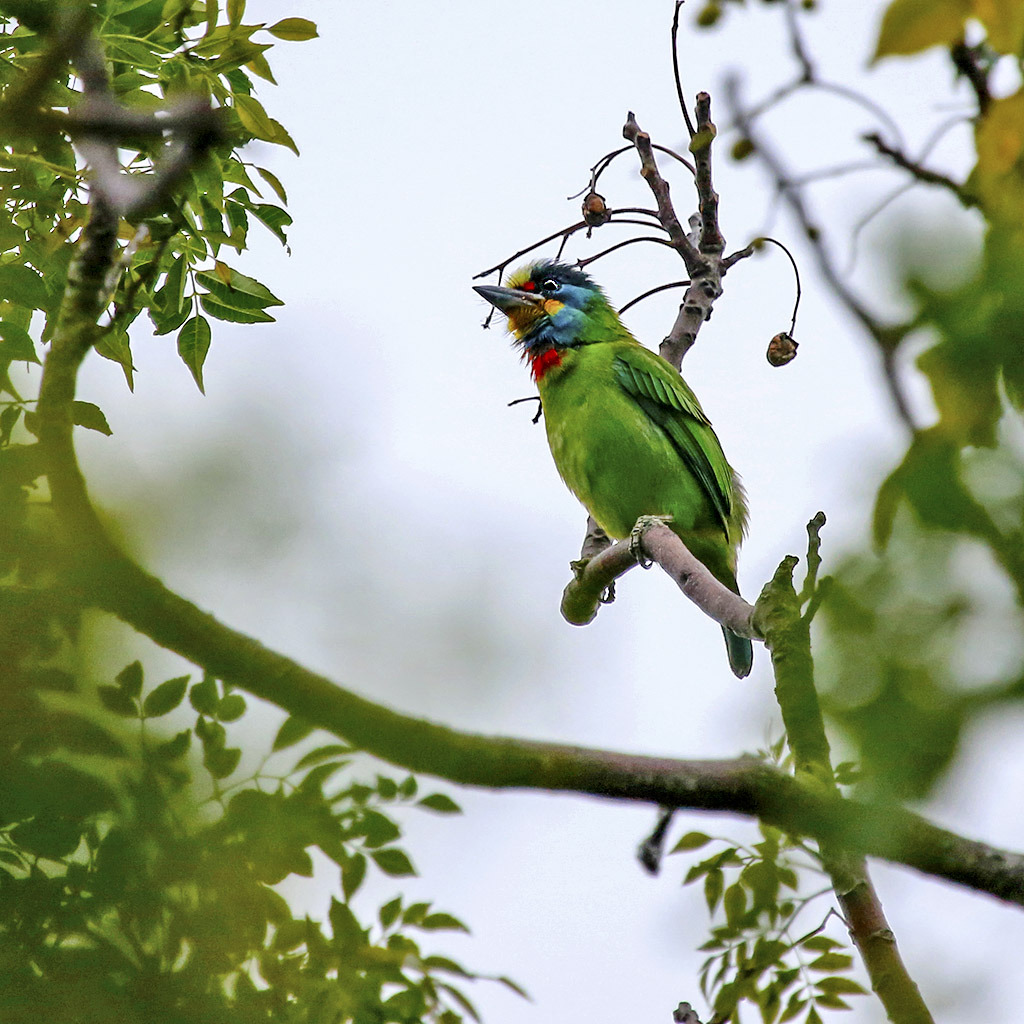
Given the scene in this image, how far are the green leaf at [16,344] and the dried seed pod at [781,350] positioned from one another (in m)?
2.70

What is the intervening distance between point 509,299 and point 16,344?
10.5ft

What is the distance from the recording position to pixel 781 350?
170 inches

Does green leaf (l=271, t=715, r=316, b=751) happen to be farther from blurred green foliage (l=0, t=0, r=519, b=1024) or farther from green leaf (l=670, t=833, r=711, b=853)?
green leaf (l=670, t=833, r=711, b=853)

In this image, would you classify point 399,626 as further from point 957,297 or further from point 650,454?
point 650,454

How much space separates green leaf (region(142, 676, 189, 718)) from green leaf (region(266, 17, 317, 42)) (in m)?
1.57

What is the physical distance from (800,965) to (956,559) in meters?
1.64

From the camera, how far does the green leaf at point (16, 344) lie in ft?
7.97

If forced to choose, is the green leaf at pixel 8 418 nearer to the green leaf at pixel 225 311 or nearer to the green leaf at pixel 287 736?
the green leaf at pixel 287 736

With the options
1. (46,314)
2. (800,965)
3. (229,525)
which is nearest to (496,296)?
(46,314)

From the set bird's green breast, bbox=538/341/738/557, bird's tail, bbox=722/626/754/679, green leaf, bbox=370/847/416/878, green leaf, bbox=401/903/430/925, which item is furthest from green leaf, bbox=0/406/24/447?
bird's tail, bbox=722/626/754/679

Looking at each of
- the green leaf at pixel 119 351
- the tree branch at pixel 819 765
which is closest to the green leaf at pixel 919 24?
the tree branch at pixel 819 765

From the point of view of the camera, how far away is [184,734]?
1483mm

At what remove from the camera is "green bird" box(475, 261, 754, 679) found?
15.8ft

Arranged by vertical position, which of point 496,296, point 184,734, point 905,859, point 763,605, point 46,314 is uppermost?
point 496,296
